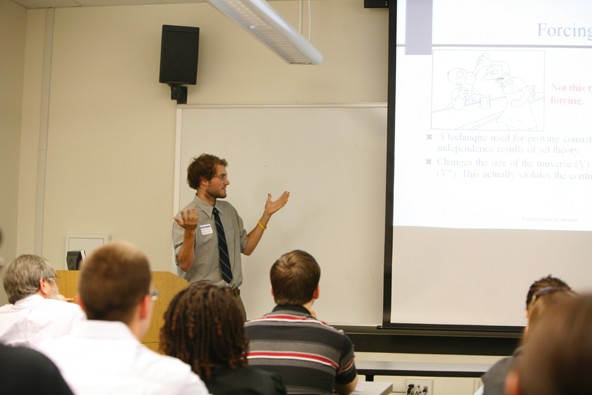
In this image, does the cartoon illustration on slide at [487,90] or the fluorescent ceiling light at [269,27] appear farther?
the cartoon illustration on slide at [487,90]

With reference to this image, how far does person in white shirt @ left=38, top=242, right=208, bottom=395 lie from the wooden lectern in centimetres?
255

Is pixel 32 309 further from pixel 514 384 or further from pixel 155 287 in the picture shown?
pixel 514 384

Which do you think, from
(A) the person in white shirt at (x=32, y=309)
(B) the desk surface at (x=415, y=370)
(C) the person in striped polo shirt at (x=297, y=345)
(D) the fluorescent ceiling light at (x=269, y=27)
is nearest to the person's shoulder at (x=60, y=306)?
(A) the person in white shirt at (x=32, y=309)

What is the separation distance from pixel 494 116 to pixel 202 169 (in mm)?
1853

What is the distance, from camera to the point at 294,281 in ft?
8.93

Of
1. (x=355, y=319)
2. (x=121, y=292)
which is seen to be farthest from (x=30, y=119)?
(x=121, y=292)

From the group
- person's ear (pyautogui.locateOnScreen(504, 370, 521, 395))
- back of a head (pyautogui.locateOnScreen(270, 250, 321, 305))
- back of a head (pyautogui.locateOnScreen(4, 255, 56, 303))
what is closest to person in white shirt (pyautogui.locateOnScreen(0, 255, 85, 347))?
back of a head (pyautogui.locateOnScreen(4, 255, 56, 303))

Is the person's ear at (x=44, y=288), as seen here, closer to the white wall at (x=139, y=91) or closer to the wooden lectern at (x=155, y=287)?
the wooden lectern at (x=155, y=287)

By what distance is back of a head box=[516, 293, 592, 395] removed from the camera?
3.02 feet

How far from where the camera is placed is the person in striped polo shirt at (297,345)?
101 inches

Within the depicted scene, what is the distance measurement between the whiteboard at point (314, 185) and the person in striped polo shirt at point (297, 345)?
2.25 meters

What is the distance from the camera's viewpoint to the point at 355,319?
497cm

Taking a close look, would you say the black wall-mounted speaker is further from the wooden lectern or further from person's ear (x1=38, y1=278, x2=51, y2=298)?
person's ear (x1=38, y1=278, x2=51, y2=298)

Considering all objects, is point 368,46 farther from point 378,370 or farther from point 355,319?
point 378,370
